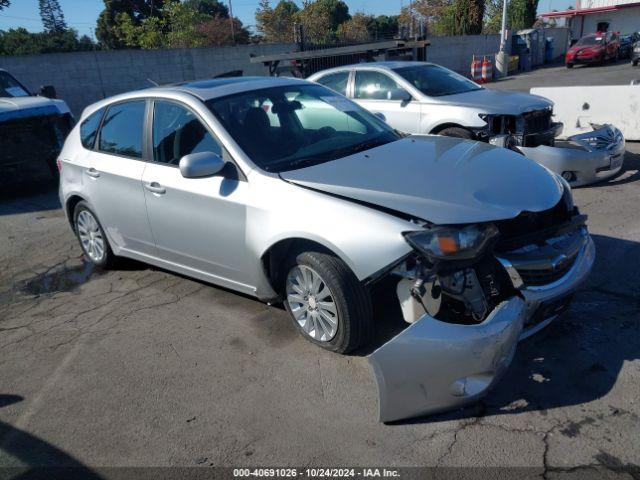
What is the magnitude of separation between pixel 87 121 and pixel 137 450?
3.58 metres

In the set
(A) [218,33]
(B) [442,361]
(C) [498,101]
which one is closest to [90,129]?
(B) [442,361]

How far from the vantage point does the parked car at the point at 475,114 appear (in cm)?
646

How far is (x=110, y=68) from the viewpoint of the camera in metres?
18.4

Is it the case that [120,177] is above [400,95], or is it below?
below

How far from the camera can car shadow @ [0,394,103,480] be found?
9.11 feet

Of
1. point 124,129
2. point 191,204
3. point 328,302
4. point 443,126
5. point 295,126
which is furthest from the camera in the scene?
point 443,126

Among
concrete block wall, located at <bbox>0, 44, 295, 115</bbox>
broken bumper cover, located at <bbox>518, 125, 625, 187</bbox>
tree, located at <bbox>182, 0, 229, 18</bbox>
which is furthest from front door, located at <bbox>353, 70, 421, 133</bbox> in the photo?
tree, located at <bbox>182, 0, 229, 18</bbox>

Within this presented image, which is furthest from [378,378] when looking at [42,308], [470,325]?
[42,308]

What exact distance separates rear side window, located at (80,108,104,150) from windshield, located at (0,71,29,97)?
5311 mm

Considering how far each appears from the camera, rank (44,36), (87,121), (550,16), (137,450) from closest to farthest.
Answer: (137,450)
(87,121)
(550,16)
(44,36)

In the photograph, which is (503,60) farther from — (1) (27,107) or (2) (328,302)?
(2) (328,302)

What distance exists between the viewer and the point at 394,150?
3943 millimetres

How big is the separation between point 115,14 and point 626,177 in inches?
2016

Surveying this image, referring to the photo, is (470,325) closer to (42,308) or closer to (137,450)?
(137,450)
